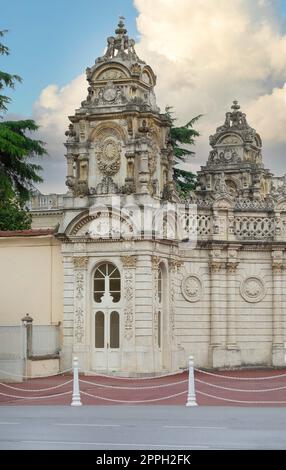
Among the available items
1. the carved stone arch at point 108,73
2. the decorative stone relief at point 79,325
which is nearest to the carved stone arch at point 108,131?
the carved stone arch at point 108,73

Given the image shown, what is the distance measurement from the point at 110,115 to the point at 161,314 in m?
7.35

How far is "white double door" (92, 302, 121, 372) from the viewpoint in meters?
38.9

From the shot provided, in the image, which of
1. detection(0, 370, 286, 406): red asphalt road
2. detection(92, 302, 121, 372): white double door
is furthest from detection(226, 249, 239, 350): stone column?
detection(92, 302, 121, 372): white double door

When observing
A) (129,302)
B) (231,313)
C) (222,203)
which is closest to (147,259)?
(129,302)

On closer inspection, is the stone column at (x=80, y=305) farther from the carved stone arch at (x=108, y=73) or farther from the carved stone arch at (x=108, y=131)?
the carved stone arch at (x=108, y=73)

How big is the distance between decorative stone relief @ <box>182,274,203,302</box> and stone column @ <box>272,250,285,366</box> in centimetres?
299

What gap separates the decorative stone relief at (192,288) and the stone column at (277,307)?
2.99 m

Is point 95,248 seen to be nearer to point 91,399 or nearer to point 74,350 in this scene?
point 74,350

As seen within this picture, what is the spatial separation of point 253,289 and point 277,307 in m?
1.15

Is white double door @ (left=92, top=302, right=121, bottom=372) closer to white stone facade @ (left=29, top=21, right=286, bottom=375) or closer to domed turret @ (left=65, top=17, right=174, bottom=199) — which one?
white stone facade @ (left=29, top=21, right=286, bottom=375)

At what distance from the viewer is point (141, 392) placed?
1258 inches

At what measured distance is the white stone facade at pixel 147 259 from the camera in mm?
38719

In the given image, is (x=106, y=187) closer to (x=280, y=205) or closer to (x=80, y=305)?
(x=80, y=305)

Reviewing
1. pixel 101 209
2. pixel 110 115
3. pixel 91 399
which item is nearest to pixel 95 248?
pixel 101 209
